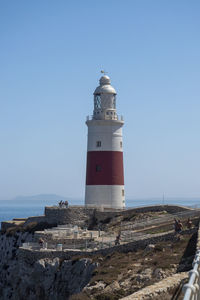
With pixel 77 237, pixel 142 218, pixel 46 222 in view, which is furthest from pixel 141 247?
pixel 46 222

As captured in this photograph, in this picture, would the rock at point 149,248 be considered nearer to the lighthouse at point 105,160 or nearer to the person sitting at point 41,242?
the person sitting at point 41,242

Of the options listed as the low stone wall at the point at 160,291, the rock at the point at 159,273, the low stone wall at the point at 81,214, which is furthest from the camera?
the low stone wall at the point at 81,214

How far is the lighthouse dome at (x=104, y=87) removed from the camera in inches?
1786

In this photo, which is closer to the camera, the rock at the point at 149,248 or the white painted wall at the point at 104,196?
the rock at the point at 149,248

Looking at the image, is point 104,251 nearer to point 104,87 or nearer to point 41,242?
point 41,242

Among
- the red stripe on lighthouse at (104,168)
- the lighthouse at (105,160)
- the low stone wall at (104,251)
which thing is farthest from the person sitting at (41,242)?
the red stripe on lighthouse at (104,168)

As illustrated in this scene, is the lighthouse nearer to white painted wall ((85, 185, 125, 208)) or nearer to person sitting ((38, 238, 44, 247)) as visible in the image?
white painted wall ((85, 185, 125, 208))

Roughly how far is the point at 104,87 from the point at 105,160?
22.6 feet

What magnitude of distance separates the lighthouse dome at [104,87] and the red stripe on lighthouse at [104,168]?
5.61 m

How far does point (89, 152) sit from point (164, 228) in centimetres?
1411

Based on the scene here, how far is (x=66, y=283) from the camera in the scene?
2805 cm

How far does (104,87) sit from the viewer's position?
4569cm

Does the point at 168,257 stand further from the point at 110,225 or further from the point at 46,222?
the point at 46,222

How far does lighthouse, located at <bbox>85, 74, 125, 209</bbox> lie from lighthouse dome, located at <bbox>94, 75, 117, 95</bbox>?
0.21ft
